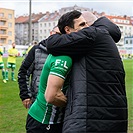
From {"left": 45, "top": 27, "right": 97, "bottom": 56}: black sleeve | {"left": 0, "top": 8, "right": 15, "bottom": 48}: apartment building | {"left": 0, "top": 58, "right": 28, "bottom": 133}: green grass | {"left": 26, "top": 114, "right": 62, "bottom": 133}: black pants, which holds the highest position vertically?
{"left": 0, "top": 8, "right": 15, "bottom": 48}: apartment building

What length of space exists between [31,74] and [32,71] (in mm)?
114

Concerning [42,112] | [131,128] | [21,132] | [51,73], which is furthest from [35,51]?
[131,128]

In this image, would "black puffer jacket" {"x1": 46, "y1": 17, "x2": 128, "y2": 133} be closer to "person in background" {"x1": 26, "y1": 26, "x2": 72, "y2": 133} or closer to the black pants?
"person in background" {"x1": 26, "y1": 26, "x2": 72, "y2": 133}

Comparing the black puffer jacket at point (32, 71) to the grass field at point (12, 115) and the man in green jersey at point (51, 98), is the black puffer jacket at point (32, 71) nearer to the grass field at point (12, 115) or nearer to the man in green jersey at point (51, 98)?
the man in green jersey at point (51, 98)

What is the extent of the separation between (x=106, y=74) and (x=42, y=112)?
2.37 feet

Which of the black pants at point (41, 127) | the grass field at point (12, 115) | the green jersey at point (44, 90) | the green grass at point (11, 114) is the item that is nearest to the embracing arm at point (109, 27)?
the green jersey at point (44, 90)

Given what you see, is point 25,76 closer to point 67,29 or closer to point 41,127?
point 41,127

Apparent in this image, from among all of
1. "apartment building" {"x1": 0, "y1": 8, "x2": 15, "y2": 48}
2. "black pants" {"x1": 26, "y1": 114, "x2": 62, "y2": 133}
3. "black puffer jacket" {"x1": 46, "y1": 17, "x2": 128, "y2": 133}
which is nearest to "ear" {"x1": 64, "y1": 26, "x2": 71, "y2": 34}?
"black puffer jacket" {"x1": 46, "y1": 17, "x2": 128, "y2": 133}

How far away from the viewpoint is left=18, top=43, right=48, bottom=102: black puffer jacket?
402 centimetres

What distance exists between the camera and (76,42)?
8.26ft

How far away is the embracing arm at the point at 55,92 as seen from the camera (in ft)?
8.39

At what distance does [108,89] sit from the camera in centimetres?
250

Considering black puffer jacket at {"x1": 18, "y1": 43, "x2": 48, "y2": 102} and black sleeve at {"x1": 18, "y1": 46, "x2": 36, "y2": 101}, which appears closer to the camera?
black puffer jacket at {"x1": 18, "y1": 43, "x2": 48, "y2": 102}

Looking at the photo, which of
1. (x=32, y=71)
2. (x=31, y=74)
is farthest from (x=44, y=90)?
(x=31, y=74)
